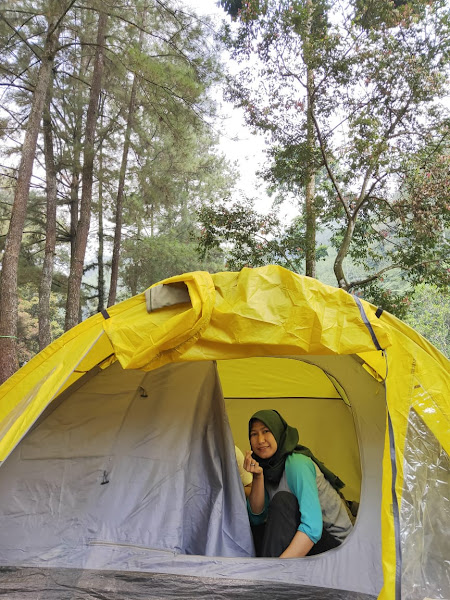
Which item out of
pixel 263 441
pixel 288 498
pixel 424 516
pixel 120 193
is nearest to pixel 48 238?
pixel 120 193

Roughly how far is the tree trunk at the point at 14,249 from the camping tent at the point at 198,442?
3931 mm

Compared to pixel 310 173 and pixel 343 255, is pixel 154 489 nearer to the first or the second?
pixel 343 255

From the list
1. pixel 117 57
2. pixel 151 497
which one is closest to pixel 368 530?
pixel 151 497

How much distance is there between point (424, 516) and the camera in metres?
1.81

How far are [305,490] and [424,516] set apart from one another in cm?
49

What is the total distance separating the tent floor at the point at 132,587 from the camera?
1755 millimetres

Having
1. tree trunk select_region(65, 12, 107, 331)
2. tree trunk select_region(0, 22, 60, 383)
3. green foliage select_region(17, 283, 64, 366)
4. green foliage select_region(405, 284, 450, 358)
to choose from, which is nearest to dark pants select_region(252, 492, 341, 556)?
tree trunk select_region(0, 22, 60, 383)

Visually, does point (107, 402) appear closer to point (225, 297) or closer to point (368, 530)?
point (225, 297)

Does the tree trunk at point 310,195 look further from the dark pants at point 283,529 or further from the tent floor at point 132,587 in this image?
the tent floor at point 132,587

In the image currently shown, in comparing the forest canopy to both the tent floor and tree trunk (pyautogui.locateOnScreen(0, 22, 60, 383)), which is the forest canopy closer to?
tree trunk (pyautogui.locateOnScreen(0, 22, 60, 383))

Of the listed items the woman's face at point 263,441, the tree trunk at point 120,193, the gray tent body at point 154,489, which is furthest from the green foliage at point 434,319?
the woman's face at point 263,441

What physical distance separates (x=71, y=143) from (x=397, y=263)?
6.89 metres

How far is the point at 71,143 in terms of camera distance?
9.72 metres

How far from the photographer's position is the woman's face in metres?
2.23
